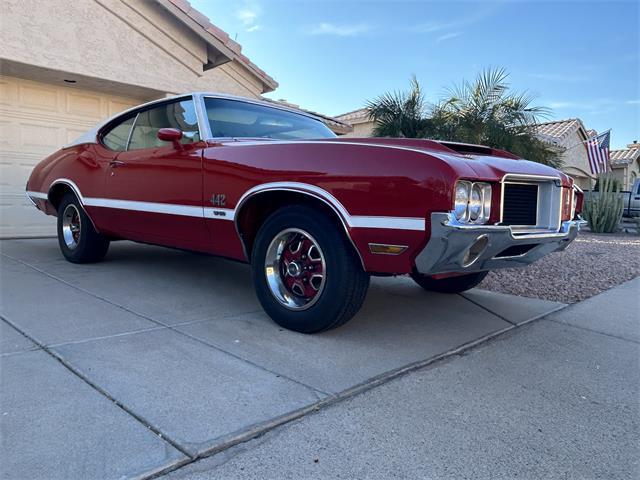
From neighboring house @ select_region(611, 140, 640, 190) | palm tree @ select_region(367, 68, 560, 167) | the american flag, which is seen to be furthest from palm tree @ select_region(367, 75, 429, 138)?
neighboring house @ select_region(611, 140, 640, 190)

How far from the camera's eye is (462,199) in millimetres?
2855

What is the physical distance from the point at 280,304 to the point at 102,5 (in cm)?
619

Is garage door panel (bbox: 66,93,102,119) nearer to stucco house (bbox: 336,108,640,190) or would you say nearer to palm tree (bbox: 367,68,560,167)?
palm tree (bbox: 367,68,560,167)

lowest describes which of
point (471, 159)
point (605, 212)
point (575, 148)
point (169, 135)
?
point (605, 212)

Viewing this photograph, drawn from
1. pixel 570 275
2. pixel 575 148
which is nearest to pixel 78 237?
pixel 570 275

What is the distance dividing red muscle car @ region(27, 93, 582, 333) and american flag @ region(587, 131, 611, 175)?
14977mm

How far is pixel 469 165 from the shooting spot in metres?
2.94

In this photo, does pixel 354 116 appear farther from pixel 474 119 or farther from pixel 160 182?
pixel 160 182

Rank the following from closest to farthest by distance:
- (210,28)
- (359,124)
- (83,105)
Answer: (83,105) < (210,28) < (359,124)

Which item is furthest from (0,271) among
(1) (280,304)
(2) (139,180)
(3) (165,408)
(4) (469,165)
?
(4) (469,165)

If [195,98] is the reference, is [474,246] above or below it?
below

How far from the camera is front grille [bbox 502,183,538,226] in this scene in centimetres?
318

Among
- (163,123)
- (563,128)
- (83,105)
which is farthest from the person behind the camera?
(563,128)

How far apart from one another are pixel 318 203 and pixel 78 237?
136 inches
